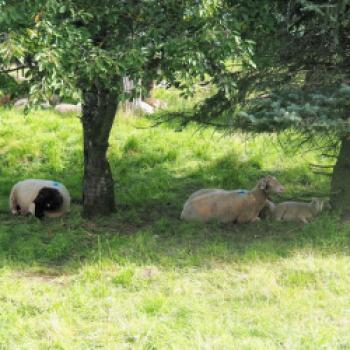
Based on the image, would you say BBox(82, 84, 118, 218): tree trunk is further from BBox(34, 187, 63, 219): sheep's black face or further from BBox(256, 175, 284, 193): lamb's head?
BBox(256, 175, 284, 193): lamb's head

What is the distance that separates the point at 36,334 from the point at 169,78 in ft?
11.9

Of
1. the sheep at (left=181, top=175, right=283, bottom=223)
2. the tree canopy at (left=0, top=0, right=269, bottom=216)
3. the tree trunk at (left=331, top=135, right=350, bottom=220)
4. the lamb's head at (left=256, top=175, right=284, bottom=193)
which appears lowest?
the sheep at (left=181, top=175, right=283, bottom=223)

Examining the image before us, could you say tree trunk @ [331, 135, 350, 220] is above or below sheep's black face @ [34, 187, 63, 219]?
above

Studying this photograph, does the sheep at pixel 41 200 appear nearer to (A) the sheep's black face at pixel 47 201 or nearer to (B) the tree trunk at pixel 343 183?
(A) the sheep's black face at pixel 47 201

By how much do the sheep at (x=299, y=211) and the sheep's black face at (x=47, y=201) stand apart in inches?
151

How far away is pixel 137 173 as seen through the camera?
1370 cm

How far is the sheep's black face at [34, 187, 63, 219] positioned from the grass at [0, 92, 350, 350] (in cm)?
30

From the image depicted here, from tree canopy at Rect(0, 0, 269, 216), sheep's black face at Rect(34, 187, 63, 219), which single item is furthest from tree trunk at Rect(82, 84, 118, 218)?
tree canopy at Rect(0, 0, 269, 216)

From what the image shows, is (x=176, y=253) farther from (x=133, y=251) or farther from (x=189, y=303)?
(x=189, y=303)

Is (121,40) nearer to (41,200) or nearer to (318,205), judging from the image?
(41,200)

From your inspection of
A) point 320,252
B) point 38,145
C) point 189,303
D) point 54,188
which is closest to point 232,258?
point 320,252

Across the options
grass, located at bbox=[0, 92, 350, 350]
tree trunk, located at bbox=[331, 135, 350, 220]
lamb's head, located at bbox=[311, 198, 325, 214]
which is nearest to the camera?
grass, located at bbox=[0, 92, 350, 350]

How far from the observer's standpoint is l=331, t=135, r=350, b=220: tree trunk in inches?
382


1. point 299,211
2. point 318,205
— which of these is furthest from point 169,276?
point 318,205
